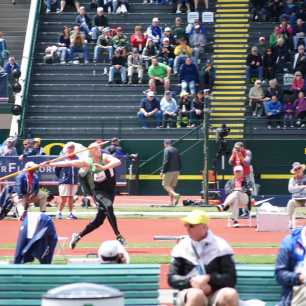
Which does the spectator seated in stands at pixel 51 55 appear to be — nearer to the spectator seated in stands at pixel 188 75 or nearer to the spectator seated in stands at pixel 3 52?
the spectator seated in stands at pixel 3 52

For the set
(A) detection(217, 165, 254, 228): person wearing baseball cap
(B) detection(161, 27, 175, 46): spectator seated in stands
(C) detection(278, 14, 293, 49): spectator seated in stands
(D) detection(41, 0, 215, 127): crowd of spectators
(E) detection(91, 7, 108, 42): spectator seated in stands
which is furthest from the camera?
(E) detection(91, 7, 108, 42): spectator seated in stands

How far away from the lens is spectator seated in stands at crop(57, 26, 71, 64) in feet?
136

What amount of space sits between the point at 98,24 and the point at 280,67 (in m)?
5.88

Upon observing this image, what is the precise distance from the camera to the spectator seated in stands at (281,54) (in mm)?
40812

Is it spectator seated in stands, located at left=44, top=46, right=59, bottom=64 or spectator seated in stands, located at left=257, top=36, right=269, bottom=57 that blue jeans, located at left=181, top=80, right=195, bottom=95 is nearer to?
spectator seated in stands, located at left=257, top=36, right=269, bottom=57

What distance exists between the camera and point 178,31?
4162cm

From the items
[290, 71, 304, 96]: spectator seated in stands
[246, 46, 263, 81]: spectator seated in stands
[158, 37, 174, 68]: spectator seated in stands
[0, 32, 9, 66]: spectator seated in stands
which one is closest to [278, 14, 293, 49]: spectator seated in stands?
[246, 46, 263, 81]: spectator seated in stands

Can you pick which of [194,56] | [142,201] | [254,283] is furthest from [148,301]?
[194,56]

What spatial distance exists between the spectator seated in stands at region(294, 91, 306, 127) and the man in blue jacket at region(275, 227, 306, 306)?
2653cm

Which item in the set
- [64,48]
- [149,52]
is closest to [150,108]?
[149,52]

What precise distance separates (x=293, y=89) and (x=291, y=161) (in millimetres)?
2547

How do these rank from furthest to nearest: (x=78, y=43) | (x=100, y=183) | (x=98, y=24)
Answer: (x=98, y=24)
(x=78, y=43)
(x=100, y=183)

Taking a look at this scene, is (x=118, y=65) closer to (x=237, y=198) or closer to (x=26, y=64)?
(x=26, y=64)

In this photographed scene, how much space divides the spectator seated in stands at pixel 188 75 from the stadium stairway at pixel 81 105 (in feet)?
1.98
